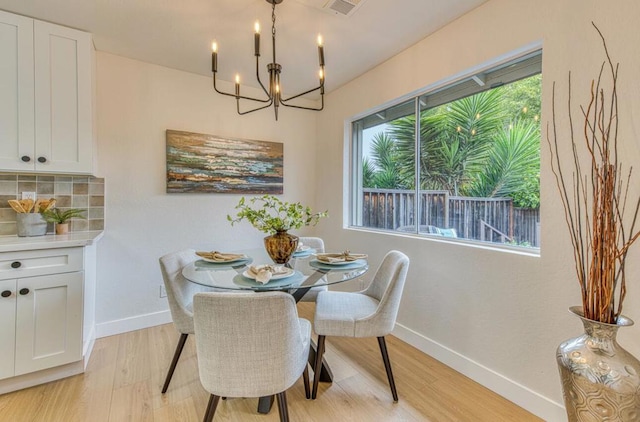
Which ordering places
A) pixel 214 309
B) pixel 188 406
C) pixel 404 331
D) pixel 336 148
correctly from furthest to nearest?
pixel 336 148
pixel 404 331
pixel 188 406
pixel 214 309

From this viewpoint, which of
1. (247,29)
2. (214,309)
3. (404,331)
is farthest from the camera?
(404,331)

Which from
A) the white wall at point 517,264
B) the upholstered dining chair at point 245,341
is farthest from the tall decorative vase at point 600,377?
the upholstered dining chair at point 245,341

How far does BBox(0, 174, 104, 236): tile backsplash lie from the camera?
7.25ft

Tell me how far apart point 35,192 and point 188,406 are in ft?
6.80

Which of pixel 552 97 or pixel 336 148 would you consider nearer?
pixel 552 97

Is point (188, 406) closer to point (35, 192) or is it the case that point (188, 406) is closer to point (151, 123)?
point (35, 192)

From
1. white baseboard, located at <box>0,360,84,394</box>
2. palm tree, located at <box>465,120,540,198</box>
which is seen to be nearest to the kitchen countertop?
white baseboard, located at <box>0,360,84,394</box>

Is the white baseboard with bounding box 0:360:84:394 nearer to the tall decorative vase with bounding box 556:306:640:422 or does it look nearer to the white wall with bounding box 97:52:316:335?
the white wall with bounding box 97:52:316:335

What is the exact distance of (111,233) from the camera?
8.54 ft

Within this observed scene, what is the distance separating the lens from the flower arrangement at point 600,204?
1203 mm

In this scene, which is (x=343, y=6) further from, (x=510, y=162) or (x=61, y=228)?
(x=61, y=228)

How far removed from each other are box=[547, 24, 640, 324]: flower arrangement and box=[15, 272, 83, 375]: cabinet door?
292cm

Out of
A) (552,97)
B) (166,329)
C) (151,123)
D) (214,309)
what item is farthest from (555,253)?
(151,123)

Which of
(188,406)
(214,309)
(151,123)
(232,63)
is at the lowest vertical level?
(188,406)
